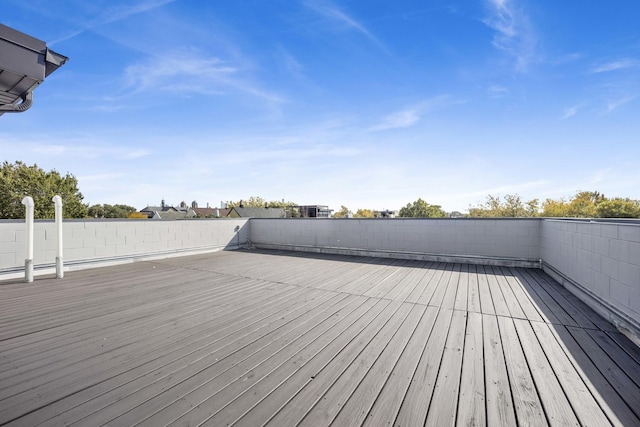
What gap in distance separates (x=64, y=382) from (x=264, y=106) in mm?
9127

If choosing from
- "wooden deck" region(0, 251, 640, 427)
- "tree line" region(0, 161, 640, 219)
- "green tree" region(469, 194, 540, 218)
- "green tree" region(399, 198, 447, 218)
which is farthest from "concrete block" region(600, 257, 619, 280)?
"green tree" region(399, 198, 447, 218)

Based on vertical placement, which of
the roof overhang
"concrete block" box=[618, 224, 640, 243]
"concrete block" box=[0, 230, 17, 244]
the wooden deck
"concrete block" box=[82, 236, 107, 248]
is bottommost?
the wooden deck

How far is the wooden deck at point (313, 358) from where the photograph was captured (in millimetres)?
1165

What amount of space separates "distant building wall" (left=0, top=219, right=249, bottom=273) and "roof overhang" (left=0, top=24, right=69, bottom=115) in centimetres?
309

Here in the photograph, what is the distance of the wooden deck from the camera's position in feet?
3.82

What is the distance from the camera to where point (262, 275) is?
416cm

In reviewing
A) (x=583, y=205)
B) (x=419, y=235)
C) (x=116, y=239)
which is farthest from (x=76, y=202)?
(x=583, y=205)

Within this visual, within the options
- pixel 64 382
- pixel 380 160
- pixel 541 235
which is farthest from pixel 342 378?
pixel 380 160

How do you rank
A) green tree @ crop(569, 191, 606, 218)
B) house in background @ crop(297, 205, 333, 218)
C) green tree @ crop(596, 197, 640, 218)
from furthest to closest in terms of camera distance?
house in background @ crop(297, 205, 333, 218) < green tree @ crop(569, 191, 606, 218) < green tree @ crop(596, 197, 640, 218)

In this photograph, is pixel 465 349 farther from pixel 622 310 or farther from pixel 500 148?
pixel 500 148

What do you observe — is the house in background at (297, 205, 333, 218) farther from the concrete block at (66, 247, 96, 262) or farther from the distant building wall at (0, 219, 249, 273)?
the concrete block at (66, 247, 96, 262)

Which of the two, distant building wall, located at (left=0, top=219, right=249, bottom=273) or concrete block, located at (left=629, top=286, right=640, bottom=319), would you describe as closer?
concrete block, located at (left=629, top=286, right=640, bottom=319)

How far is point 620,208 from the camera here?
52.2 ft

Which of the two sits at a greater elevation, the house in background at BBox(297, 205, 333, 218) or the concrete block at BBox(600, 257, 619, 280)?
the house in background at BBox(297, 205, 333, 218)
